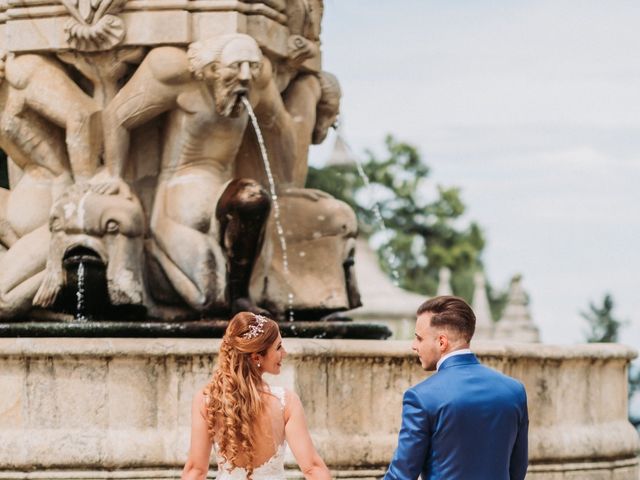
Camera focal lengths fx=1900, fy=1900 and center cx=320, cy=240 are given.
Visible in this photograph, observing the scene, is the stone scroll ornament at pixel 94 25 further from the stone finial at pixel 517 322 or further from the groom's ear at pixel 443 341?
the stone finial at pixel 517 322

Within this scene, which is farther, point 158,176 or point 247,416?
point 158,176

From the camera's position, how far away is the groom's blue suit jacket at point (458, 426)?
669cm

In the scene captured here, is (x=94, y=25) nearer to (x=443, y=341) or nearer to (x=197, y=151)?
(x=197, y=151)

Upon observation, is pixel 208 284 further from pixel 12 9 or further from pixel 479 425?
pixel 479 425

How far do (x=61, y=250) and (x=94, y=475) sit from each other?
7.14 feet

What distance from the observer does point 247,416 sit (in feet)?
23.4

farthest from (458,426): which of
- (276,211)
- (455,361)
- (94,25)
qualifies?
(276,211)

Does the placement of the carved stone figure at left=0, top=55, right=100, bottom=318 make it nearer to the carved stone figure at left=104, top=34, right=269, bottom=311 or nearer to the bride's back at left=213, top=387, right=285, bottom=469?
the carved stone figure at left=104, top=34, right=269, bottom=311

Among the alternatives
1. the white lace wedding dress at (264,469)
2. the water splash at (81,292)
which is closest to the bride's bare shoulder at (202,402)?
the white lace wedding dress at (264,469)

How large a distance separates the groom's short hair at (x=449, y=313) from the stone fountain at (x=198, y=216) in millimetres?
3620

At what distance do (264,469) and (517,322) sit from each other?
123 feet

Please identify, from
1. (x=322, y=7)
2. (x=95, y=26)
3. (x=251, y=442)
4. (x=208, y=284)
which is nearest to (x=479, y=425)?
(x=251, y=442)

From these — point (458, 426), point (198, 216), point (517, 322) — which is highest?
point (198, 216)

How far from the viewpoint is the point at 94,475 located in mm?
10211
